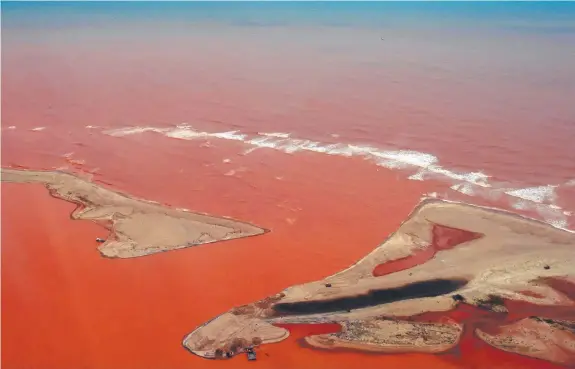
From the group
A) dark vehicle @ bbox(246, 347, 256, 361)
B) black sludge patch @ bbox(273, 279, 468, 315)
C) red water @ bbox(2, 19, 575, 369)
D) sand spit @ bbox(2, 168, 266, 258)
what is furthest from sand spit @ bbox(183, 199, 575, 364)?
sand spit @ bbox(2, 168, 266, 258)

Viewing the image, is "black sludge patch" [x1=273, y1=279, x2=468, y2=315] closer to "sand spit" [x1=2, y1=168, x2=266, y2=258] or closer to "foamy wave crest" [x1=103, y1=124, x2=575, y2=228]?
"sand spit" [x1=2, y1=168, x2=266, y2=258]

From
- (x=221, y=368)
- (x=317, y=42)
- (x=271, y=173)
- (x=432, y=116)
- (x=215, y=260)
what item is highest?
(x=317, y=42)

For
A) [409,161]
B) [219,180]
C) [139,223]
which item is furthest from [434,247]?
[139,223]

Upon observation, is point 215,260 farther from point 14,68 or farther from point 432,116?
point 14,68

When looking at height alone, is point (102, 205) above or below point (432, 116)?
below

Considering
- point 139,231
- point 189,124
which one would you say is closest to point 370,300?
point 139,231

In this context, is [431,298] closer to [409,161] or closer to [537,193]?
[537,193]

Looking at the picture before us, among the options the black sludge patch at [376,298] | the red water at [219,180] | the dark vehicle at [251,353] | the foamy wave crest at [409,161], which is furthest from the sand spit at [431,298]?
the foamy wave crest at [409,161]
